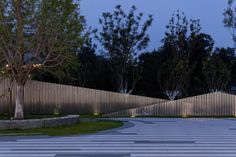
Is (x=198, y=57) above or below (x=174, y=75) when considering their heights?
above

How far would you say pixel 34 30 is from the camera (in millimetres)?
27969

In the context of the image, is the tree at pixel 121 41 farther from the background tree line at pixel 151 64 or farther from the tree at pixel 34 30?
the tree at pixel 34 30

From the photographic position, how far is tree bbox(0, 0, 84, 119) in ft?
87.6

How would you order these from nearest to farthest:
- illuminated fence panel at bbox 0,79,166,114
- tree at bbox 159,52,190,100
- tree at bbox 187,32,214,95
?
1. illuminated fence panel at bbox 0,79,166,114
2. tree at bbox 159,52,190,100
3. tree at bbox 187,32,214,95

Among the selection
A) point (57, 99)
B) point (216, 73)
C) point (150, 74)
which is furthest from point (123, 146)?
point (150, 74)

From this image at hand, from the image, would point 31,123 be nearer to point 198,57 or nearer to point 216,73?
point 216,73

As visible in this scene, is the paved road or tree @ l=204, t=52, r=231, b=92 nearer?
the paved road

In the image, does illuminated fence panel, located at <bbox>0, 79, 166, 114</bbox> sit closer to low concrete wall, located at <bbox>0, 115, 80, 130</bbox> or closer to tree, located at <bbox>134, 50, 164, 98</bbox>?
tree, located at <bbox>134, 50, 164, 98</bbox>

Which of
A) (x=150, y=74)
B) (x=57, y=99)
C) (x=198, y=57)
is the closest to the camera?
(x=57, y=99)

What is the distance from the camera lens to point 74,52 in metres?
30.5

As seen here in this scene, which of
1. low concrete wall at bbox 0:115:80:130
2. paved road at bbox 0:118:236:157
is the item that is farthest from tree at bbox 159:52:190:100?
paved road at bbox 0:118:236:157

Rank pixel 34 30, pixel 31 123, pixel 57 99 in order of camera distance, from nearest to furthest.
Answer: pixel 31 123, pixel 34 30, pixel 57 99

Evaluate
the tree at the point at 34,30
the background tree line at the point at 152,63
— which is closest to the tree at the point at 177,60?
the background tree line at the point at 152,63

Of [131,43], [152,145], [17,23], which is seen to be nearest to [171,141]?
[152,145]
